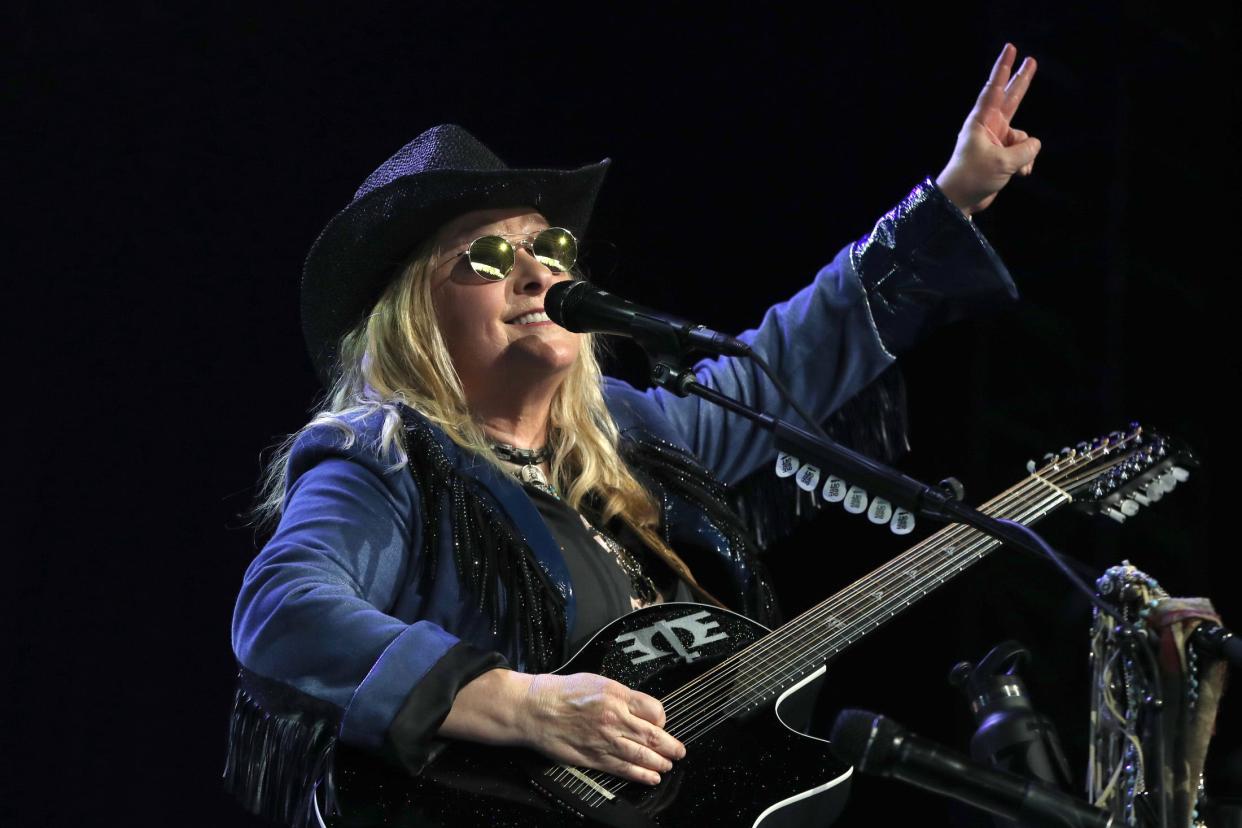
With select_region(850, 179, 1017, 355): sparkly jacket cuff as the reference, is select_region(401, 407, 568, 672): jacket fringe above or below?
below

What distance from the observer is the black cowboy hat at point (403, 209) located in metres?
2.46

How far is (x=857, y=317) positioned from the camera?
2662mm

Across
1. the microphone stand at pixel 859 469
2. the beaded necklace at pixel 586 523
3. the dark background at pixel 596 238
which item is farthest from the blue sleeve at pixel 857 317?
the microphone stand at pixel 859 469

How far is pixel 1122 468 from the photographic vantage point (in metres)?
2.21

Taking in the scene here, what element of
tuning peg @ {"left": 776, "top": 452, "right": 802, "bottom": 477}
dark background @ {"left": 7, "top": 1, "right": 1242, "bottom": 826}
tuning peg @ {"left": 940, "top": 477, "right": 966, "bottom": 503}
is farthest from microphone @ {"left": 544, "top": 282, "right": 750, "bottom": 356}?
dark background @ {"left": 7, "top": 1, "right": 1242, "bottom": 826}

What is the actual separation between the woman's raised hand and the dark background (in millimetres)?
784

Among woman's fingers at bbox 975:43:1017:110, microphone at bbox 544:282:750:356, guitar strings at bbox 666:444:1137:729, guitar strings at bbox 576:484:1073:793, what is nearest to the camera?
microphone at bbox 544:282:750:356

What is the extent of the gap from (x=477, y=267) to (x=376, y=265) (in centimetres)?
26

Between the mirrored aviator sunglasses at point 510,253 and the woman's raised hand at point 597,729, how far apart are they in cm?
87

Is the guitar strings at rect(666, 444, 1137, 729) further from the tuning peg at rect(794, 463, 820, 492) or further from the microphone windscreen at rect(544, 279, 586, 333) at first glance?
the microphone windscreen at rect(544, 279, 586, 333)

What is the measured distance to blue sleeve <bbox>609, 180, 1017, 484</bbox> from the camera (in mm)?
2594

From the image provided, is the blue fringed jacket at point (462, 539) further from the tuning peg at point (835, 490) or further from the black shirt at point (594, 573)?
the tuning peg at point (835, 490)

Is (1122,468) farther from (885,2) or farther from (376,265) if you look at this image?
(885,2)

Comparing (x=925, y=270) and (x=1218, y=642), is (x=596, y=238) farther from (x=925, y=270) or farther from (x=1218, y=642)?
(x=1218, y=642)
